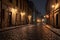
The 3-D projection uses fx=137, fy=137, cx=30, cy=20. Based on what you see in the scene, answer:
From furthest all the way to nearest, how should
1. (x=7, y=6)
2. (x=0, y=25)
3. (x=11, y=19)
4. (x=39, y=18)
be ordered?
(x=39, y=18) → (x=11, y=19) → (x=7, y=6) → (x=0, y=25)

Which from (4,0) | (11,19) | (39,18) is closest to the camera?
(4,0)

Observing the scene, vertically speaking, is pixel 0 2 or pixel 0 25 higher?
pixel 0 2

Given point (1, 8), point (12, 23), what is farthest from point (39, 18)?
point (1, 8)

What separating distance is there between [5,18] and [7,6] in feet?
7.95

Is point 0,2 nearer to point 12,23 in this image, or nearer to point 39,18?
point 12,23

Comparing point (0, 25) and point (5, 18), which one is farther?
point (5, 18)

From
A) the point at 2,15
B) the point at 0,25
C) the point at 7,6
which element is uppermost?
the point at 7,6

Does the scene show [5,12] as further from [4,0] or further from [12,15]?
[12,15]

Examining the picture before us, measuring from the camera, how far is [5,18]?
78.1 ft

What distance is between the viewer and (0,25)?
70.7 ft

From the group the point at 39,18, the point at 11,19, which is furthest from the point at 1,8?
the point at 39,18

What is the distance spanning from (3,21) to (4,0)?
3597mm

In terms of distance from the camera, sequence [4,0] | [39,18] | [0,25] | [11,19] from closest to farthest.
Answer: [0,25], [4,0], [11,19], [39,18]

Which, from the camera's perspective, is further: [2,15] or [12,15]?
[12,15]
